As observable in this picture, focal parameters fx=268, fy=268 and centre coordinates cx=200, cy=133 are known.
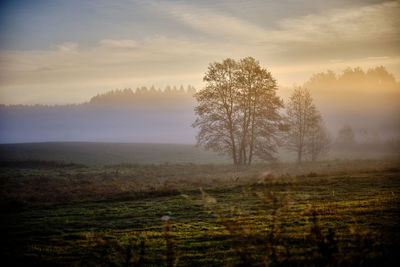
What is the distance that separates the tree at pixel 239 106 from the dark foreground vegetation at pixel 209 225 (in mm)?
18124

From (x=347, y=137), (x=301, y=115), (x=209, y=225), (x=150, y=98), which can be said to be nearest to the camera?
(x=209, y=225)

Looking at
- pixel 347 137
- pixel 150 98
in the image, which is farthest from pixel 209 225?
pixel 150 98

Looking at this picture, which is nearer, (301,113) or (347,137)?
(301,113)

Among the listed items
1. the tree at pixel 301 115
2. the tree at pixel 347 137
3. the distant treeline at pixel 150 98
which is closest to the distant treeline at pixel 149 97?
the distant treeline at pixel 150 98

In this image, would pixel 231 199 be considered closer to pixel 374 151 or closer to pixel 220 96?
pixel 220 96

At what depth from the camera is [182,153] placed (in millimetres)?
74875

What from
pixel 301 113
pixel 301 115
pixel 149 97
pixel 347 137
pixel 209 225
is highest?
pixel 149 97

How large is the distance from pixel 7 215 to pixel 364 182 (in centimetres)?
2395

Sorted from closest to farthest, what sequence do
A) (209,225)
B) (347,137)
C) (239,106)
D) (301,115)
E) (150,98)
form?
1. (209,225)
2. (239,106)
3. (301,115)
4. (347,137)
5. (150,98)

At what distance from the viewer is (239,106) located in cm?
3922

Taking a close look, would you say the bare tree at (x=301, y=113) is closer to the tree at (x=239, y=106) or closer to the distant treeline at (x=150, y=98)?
the tree at (x=239, y=106)

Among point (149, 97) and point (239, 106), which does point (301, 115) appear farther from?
point (149, 97)

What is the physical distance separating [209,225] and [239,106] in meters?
29.0

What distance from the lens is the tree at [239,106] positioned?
127 ft
